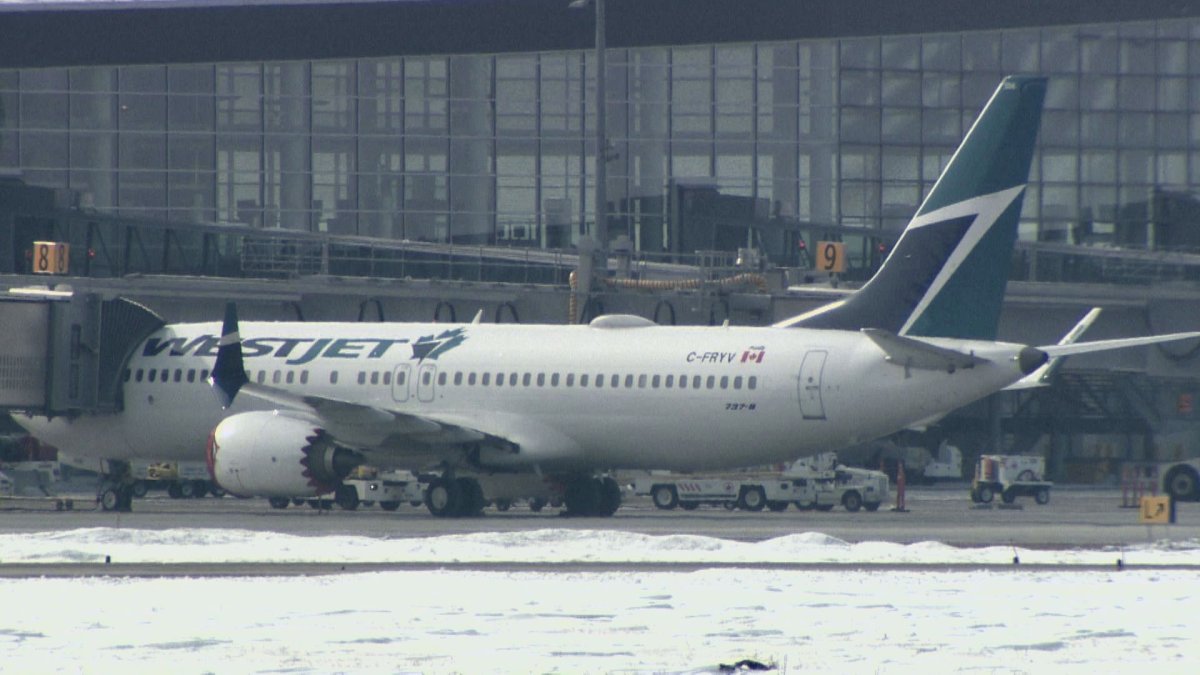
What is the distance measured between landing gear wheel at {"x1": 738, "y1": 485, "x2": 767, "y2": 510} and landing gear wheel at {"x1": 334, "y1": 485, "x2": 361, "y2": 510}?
9.58 metres

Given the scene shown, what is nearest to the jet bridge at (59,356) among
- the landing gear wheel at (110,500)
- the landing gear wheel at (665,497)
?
the landing gear wheel at (110,500)

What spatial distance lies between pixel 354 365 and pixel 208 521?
688cm

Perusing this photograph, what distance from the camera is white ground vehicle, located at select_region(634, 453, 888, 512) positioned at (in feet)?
158

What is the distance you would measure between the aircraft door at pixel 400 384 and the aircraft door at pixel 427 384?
0.26 m

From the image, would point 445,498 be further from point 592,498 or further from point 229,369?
point 229,369

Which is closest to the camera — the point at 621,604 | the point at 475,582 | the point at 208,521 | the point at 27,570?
the point at 621,604

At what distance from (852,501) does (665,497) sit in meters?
4.73

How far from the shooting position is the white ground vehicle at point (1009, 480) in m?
55.1

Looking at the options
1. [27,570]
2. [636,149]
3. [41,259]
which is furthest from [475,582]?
[636,149]

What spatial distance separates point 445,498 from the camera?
4072 centimetres

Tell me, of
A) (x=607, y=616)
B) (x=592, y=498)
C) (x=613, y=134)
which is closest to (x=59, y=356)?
(x=592, y=498)

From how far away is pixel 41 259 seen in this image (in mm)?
59031

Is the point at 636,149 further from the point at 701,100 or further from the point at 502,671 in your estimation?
the point at 502,671

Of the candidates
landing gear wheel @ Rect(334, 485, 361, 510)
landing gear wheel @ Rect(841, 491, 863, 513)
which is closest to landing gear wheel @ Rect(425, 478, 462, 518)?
landing gear wheel @ Rect(334, 485, 361, 510)
